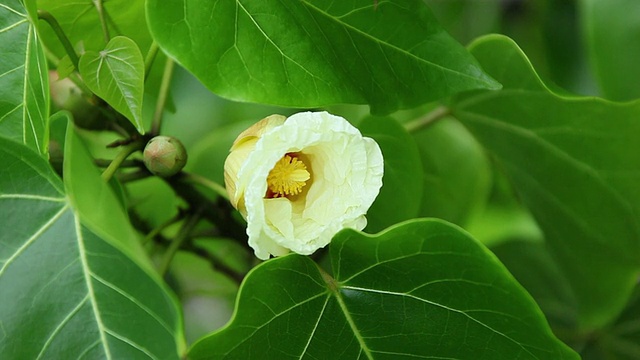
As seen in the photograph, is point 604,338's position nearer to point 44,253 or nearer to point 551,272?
point 551,272

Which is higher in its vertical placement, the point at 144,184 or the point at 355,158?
the point at 355,158

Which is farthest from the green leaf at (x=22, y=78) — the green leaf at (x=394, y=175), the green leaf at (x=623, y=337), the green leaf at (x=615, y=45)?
the green leaf at (x=623, y=337)

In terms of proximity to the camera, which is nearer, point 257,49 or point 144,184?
point 257,49

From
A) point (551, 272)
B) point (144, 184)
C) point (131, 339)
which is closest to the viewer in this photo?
point (131, 339)

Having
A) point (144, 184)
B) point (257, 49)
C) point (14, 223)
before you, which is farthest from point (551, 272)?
point (14, 223)

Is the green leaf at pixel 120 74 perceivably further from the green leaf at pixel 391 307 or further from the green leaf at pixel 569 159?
the green leaf at pixel 569 159

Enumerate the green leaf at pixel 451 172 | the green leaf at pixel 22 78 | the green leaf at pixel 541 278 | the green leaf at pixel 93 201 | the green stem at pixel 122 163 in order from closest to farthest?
the green leaf at pixel 93 201, the green leaf at pixel 22 78, the green stem at pixel 122 163, the green leaf at pixel 451 172, the green leaf at pixel 541 278

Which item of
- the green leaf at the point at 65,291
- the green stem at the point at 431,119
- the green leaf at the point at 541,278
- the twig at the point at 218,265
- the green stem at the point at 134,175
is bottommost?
the green leaf at the point at 541,278

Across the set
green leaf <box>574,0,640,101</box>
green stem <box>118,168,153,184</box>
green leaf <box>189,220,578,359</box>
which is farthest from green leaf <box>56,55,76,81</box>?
green leaf <box>574,0,640,101</box>
